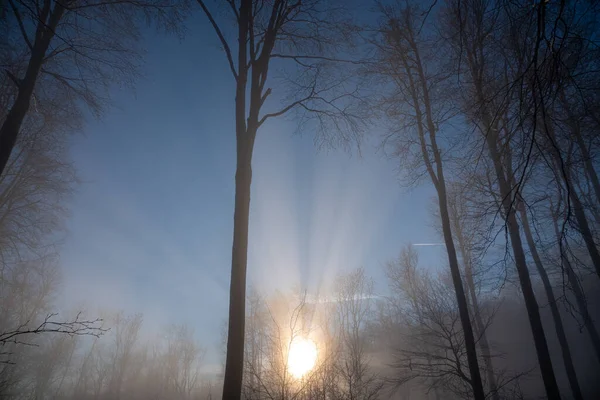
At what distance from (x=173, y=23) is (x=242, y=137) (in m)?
4.16

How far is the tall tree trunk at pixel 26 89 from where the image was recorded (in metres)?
4.84

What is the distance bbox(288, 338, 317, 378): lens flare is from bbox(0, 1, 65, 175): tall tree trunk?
19.1 ft

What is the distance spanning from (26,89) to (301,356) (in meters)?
7.16

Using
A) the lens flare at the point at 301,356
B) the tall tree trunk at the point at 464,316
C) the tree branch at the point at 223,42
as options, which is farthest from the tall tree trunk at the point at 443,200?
the tree branch at the point at 223,42

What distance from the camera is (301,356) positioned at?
14.9 feet

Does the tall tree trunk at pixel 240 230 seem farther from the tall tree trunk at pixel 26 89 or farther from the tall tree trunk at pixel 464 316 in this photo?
the tall tree trunk at pixel 464 316

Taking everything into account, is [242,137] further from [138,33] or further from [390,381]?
[390,381]

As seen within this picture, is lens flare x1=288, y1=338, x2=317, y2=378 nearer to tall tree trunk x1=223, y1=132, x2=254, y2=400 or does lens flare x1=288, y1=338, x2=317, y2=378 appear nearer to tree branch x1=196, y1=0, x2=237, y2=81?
tall tree trunk x1=223, y1=132, x2=254, y2=400

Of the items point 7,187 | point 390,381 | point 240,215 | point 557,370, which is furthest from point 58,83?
point 557,370

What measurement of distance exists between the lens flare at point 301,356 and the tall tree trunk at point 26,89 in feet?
19.1

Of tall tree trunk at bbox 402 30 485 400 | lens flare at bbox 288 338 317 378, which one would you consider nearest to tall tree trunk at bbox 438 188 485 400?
tall tree trunk at bbox 402 30 485 400

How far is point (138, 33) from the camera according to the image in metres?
6.66

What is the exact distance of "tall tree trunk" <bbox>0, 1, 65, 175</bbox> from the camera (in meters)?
4.84

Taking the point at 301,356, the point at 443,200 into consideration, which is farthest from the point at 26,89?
the point at 443,200
